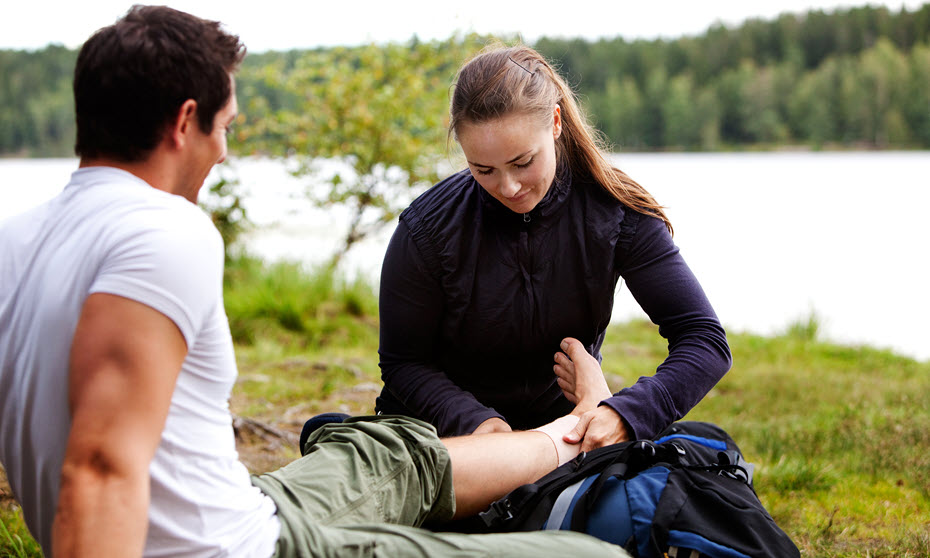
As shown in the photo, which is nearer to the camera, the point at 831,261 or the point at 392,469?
the point at 392,469

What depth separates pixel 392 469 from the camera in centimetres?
197

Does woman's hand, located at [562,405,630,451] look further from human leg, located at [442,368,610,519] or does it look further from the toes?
the toes

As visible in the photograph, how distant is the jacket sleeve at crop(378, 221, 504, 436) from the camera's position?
2543 millimetres

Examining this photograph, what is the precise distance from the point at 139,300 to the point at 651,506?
1.33 metres

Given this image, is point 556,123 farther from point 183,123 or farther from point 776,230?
point 776,230

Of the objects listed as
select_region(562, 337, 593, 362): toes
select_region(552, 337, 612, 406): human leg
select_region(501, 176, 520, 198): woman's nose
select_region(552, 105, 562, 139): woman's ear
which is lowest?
select_region(552, 337, 612, 406): human leg

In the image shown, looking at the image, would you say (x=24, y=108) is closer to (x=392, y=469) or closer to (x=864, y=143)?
(x=392, y=469)

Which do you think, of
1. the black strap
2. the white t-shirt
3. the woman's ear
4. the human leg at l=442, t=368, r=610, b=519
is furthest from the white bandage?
the white t-shirt

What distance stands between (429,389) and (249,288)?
5.22 metres

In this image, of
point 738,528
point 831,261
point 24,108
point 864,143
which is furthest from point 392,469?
point 864,143

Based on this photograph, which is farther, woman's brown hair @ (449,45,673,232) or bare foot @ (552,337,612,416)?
bare foot @ (552,337,612,416)

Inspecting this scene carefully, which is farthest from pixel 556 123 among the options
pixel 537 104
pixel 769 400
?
pixel 769 400

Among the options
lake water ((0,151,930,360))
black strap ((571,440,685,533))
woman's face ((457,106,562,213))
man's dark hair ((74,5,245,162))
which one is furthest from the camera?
lake water ((0,151,930,360))

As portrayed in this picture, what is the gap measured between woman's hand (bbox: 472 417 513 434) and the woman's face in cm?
63
